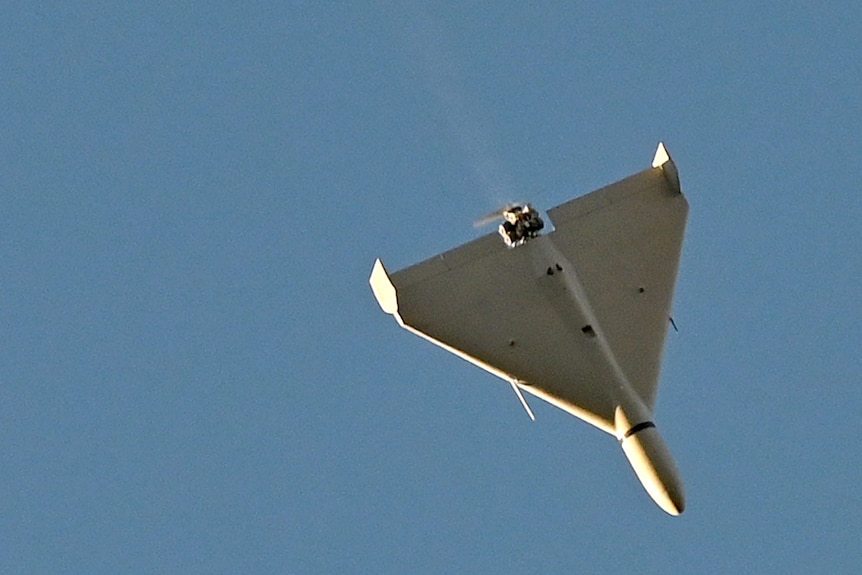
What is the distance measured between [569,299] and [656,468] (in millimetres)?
9716

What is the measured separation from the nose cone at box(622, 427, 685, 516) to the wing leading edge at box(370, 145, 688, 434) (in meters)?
1.67

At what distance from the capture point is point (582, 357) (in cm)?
7369

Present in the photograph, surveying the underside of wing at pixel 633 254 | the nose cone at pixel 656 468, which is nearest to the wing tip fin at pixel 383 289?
the underside of wing at pixel 633 254

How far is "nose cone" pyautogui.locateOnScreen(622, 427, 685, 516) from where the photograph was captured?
2672 inches

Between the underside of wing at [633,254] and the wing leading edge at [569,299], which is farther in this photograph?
the underside of wing at [633,254]

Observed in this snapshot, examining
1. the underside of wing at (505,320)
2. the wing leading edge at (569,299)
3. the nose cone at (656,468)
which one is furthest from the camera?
the wing leading edge at (569,299)

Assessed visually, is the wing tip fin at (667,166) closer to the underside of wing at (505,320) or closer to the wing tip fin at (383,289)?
the underside of wing at (505,320)

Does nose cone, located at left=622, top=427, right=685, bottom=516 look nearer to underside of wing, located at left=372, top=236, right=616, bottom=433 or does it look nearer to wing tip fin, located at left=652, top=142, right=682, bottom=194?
underside of wing, located at left=372, top=236, right=616, bottom=433

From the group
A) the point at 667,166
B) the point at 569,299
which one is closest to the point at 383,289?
the point at 569,299

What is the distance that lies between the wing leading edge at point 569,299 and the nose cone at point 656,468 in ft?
5.48

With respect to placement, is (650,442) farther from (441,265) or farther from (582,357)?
(441,265)

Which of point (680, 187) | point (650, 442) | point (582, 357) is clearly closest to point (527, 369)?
point (582, 357)

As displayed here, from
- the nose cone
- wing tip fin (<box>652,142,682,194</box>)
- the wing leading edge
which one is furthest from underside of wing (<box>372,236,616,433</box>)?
wing tip fin (<box>652,142,682,194</box>)

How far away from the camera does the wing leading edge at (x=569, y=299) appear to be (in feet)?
241
